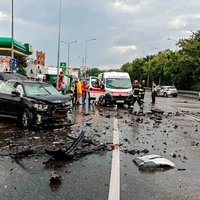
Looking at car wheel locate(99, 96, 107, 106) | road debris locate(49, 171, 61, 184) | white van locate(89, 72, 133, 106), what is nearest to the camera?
road debris locate(49, 171, 61, 184)

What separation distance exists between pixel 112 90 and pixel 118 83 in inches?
43.9

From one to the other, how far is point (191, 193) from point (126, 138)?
3.91 m

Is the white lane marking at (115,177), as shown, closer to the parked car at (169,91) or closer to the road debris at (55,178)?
the road debris at (55,178)

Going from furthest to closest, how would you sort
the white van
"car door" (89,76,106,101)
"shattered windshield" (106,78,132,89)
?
1. "car door" (89,76,106,101)
2. "shattered windshield" (106,78,132,89)
3. the white van

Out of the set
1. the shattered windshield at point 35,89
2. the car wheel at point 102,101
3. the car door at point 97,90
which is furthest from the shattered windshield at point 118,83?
the shattered windshield at point 35,89

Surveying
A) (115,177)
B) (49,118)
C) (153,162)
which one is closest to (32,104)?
(49,118)

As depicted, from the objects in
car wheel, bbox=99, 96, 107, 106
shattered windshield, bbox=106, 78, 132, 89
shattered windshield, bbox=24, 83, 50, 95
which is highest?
shattered windshield, bbox=106, 78, 132, 89

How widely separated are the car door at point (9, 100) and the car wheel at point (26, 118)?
0.45 meters

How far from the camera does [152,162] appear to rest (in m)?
5.25

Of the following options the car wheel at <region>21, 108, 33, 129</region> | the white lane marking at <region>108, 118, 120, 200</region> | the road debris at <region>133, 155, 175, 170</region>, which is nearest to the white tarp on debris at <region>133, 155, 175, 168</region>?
the road debris at <region>133, 155, 175, 170</region>

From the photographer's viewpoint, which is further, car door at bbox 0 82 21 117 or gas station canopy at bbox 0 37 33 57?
gas station canopy at bbox 0 37 33 57

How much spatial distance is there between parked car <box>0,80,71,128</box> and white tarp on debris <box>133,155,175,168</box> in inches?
152

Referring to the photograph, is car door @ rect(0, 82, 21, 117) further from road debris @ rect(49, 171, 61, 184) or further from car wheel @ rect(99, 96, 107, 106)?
car wheel @ rect(99, 96, 107, 106)

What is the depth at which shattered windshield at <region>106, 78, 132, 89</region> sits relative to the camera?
18734 mm
